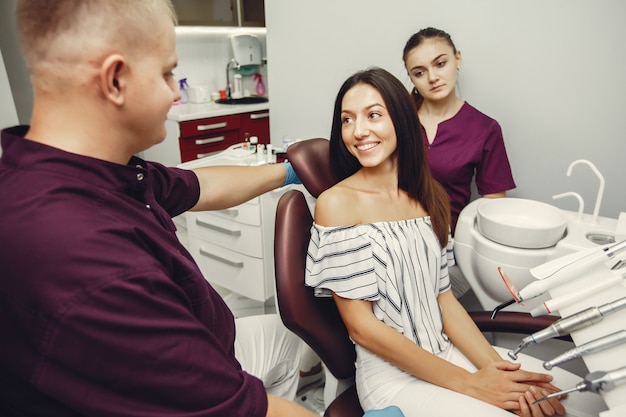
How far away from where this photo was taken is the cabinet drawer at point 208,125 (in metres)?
2.84

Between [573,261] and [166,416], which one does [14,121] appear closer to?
[166,416]

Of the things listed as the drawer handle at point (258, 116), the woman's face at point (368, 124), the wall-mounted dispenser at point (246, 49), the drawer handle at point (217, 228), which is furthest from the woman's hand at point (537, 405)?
the wall-mounted dispenser at point (246, 49)

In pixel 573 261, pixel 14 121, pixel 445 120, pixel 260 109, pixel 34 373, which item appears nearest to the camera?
pixel 34 373

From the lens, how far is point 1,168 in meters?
0.55

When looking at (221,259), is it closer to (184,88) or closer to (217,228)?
(217,228)

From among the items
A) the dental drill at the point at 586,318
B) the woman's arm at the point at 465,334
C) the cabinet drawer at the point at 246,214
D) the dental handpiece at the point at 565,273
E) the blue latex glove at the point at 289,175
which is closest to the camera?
the dental drill at the point at 586,318

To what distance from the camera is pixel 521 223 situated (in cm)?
133

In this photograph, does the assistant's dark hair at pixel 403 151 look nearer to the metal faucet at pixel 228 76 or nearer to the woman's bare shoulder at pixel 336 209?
the woman's bare shoulder at pixel 336 209

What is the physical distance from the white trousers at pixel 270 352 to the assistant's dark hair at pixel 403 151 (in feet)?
1.82

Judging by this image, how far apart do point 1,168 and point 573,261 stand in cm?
110

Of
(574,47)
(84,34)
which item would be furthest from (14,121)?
(574,47)

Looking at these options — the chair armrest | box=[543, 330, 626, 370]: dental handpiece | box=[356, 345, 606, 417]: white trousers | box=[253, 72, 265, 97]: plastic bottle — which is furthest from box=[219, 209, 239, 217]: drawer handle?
box=[253, 72, 265, 97]: plastic bottle

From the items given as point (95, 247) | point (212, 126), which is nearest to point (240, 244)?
point (212, 126)

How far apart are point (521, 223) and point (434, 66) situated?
0.67 meters
